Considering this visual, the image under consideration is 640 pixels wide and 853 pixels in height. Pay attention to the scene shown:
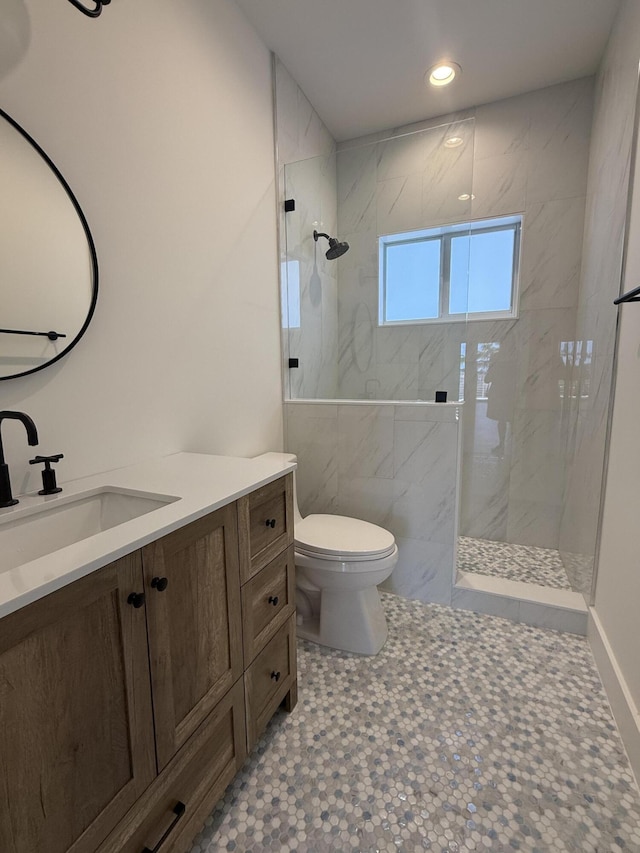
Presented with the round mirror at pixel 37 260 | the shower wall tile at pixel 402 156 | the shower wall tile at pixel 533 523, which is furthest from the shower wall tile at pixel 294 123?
the shower wall tile at pixel 533 523

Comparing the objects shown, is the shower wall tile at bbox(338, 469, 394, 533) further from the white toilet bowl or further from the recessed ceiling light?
the recessed ceiling light

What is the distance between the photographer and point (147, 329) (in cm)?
131

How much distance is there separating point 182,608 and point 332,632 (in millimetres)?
1017

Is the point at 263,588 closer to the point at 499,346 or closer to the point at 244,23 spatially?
the point at 499,346

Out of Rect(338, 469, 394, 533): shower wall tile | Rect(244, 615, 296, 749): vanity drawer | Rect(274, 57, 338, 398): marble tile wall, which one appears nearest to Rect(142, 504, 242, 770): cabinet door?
Rect(244, 615, 296, 749): vanity drawer

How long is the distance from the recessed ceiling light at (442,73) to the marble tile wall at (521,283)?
0.67 feet

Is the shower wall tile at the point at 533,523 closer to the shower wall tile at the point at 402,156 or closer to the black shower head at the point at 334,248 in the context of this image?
the black shower head at the point at 334,248

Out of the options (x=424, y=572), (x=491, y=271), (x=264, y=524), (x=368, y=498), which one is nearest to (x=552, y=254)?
(x=491, y=271)

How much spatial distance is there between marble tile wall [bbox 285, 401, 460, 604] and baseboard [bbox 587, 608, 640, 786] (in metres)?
0.60

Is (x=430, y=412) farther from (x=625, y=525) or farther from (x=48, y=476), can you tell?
(x=48, y=476)

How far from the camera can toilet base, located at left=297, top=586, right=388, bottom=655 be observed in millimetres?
1611

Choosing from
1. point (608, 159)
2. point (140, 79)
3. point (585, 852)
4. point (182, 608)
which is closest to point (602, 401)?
point (608, 159)

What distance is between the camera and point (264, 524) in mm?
1139

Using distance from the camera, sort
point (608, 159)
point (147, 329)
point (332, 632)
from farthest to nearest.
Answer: point (608, 159) < point (332, 632) < point (147, 329)
